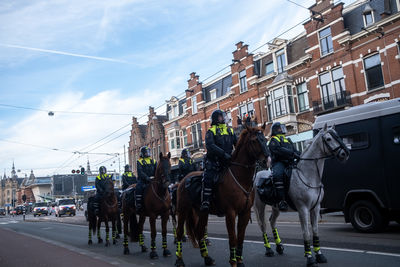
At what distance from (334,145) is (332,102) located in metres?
20.9

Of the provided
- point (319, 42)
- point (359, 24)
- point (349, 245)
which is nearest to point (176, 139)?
point (319, 42)

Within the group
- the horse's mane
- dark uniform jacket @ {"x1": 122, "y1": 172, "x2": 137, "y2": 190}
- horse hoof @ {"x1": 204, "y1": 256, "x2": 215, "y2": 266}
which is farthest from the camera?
dark uniform jacket @ {"x1": 122, "y1": 172, "x2": 137, "y2": 190}

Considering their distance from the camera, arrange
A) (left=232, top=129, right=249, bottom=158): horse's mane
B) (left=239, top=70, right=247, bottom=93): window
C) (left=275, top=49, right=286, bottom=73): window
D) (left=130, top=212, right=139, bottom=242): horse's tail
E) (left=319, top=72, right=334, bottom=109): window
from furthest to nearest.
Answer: (left=239, top=70, right=247, bottom=93): window < (left=275, top=49, right=286, bottom=73): window < (left=319, top=72, right=334, bottom=109): window < (left=130, top=212, right=139, bottom=242): horse's tail < (left=232, top=129, right=249, bottom=158): horse's mane

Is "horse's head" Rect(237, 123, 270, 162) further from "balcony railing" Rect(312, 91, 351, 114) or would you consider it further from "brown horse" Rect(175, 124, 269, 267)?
"balcony railing" Rect(312, 91, 351, 114)

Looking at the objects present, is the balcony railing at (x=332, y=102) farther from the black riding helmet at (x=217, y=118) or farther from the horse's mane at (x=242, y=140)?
the horse's mane at (x=242, y=140)

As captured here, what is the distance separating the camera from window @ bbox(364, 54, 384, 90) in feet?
76.4

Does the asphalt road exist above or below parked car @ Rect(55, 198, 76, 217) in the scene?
above

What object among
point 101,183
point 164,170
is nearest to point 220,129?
point 164,170

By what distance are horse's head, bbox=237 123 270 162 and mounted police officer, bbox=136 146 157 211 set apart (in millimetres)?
3794

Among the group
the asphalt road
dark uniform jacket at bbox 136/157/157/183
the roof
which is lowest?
the asphalt road

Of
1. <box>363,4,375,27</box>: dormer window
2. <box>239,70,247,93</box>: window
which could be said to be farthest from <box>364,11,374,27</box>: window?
<box>239,70,247,93</box>: window

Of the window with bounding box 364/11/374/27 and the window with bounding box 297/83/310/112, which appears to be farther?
the window with bounding box 297/83/310/112

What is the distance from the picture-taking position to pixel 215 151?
6.23 metres

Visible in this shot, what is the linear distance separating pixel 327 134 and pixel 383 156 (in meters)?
3.33
